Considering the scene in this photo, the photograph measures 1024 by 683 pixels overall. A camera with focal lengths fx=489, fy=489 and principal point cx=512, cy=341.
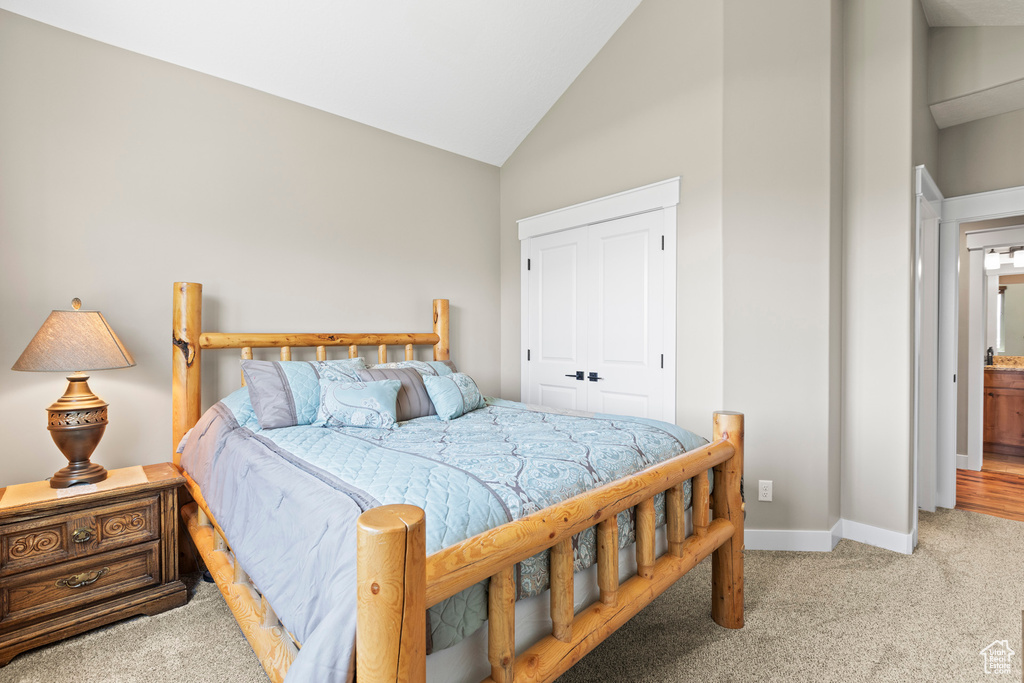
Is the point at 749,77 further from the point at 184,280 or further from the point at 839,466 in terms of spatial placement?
the point at 184,280

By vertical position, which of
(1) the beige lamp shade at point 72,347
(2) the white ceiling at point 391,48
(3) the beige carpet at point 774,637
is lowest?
(3) the beige carpet at point 774,637

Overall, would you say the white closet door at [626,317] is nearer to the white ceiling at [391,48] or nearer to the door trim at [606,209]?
the door trim at [606,209]

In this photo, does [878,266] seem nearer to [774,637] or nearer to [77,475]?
[774,637]

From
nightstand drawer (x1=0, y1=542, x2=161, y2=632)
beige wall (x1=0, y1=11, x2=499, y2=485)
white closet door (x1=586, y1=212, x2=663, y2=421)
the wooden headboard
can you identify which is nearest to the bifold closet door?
white closet door (x1=586, y1=212, x2=663, y2=421)

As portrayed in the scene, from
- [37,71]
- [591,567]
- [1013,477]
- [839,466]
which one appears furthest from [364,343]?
[1013,477]

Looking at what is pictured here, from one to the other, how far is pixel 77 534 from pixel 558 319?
2756 millimetres

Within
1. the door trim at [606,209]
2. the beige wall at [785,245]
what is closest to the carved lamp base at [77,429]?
the door trim at [606,209]

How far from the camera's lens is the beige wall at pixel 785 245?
2.56m

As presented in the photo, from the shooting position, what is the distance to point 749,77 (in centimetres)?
261

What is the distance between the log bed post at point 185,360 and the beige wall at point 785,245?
272 cm

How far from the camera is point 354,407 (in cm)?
219

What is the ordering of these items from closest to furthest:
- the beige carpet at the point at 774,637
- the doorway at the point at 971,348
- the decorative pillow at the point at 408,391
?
1. the beige carpet at the point at 774,637
2. the decorative pillow at the point at 408,391
3. the doorway at the point at 971,348

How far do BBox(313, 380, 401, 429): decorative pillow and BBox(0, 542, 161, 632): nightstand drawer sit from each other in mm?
841

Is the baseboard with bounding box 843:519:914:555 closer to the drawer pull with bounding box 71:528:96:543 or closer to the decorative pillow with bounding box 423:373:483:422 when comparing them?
the decorative pillow with bounding box 423:373:483:422
